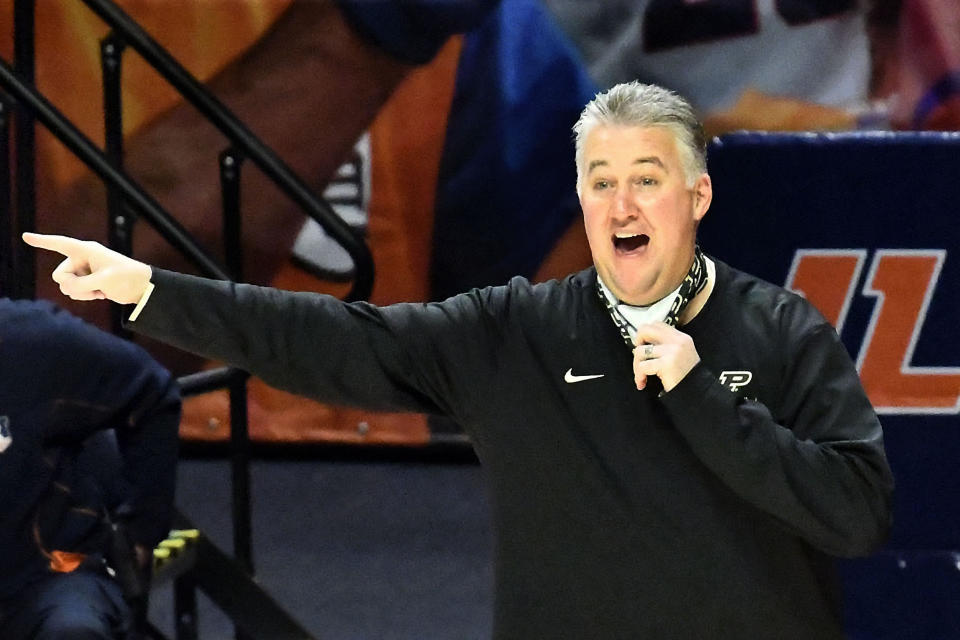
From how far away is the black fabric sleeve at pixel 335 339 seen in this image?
1776 mm

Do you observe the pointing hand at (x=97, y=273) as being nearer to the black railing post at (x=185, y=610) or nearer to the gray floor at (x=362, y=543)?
the black railing post at (x=185, y=610)

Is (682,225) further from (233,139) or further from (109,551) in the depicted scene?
(233,139)

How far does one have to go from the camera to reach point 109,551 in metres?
3.03

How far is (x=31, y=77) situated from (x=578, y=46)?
2.17 m

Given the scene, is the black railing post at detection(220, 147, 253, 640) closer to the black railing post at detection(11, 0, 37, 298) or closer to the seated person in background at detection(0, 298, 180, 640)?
the black railing post at detection(11, 0, 37, 298)

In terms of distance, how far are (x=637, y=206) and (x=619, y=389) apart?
0.74 feet

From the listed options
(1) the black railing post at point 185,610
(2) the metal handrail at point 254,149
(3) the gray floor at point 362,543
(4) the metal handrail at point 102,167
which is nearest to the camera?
(4) the metal handrail at point 102,167

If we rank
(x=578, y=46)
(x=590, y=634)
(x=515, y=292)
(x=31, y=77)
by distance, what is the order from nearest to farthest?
(x=590, y=634), (x=515, y=292), (x=31, y=77), (x=578, y=46)

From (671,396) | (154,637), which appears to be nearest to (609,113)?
(671,396)

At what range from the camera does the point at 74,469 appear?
305cm

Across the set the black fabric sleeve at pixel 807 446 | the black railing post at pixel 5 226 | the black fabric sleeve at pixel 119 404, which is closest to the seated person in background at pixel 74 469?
the black fabric sleeve at pixel 119 404

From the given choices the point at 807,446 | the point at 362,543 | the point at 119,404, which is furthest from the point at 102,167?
the point at 807,446

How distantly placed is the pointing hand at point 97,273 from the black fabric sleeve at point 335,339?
3cm

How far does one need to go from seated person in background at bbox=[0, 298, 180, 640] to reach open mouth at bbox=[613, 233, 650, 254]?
1.49 m
